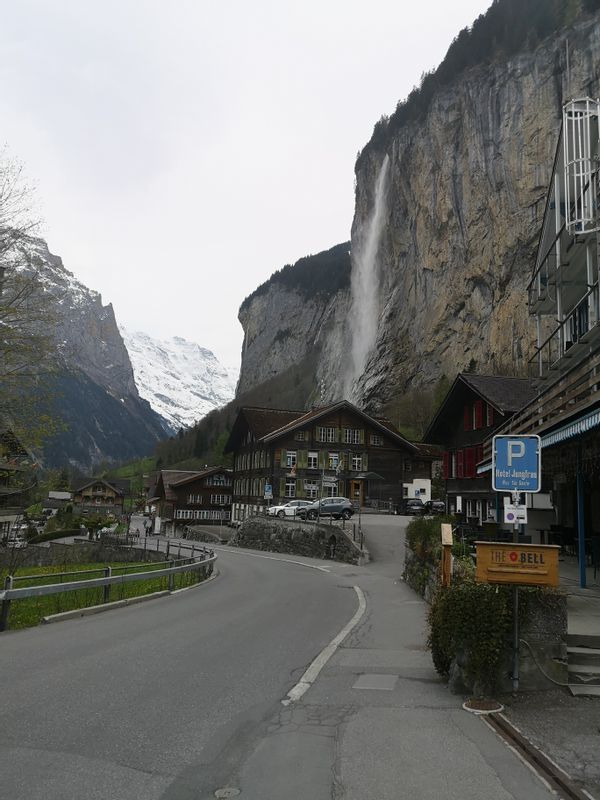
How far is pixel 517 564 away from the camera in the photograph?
7.78 m

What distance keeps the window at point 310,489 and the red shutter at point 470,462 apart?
77.1 feet

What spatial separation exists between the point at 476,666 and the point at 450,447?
31698mm

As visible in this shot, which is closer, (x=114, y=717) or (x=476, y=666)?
(x=114, y=717)

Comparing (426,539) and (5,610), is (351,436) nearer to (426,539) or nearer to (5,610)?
(426,539)

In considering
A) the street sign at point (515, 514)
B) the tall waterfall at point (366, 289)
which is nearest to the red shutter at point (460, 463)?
the street sign at point (515, 514)

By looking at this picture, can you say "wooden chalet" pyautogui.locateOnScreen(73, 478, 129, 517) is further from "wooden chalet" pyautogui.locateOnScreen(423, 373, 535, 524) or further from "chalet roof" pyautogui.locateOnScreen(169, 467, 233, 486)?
"wooden chalet" pyautogui.locateOnScreen(423, 373, 535, 524)

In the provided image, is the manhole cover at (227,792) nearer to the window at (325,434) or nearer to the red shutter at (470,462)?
the red shutter at (470,462)

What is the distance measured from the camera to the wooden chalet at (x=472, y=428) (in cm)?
3250

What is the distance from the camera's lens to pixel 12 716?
6.45 meters

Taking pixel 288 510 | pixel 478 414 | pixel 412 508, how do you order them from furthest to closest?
pixel 412 508
pixel 288 510
pixel 478 414

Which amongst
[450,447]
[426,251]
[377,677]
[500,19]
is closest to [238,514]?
[450,447]

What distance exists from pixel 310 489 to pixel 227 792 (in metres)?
53.6

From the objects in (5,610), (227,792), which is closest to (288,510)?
(5,610)

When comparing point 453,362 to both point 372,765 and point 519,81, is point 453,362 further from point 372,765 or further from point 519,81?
point 372,765
